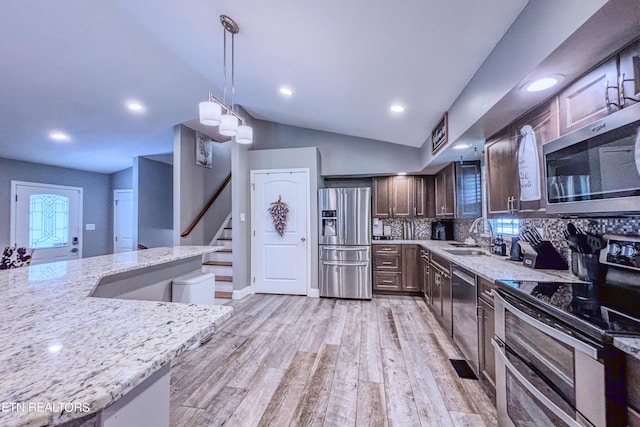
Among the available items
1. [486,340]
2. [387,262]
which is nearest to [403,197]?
[387,262]

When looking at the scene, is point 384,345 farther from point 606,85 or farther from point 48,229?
point 48,229

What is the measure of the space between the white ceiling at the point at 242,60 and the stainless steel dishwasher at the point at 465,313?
1.68m

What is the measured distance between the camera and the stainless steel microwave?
3.53 feet

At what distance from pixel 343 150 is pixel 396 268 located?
221 centimetres

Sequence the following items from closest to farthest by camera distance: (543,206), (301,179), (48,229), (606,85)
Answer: (606,85) < (543,206) < (301,179) < (48,229)

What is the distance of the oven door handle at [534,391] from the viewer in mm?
1046

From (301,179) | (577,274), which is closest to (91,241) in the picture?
(301,179)

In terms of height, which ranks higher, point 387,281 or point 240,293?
point 387,281

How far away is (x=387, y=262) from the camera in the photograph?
14.0ft

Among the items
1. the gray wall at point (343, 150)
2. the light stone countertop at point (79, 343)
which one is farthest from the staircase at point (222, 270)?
Result: the light stone countertop at point (79, 343)

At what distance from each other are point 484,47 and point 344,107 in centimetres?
174

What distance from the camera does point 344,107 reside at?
332 cm

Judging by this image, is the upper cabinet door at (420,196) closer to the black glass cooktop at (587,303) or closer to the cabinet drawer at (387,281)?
the cabinet drawer at (387,281)

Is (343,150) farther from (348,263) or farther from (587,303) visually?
(587,303)
